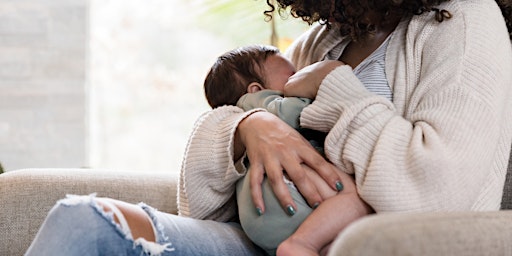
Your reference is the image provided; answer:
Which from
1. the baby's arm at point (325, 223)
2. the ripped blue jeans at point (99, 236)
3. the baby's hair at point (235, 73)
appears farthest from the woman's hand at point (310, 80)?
the ripped blue jeans at point (99, 236)

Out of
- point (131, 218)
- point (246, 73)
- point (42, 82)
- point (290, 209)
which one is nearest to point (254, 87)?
point (246, 73)

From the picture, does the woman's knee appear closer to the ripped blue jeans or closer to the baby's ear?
the ripped blue jeans

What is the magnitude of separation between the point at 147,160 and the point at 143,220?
114 inches

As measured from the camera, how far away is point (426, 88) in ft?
4.70

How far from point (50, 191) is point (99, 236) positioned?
0.56m

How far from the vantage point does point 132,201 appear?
1.82 metres

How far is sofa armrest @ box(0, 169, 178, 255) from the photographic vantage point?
1706 millimetres

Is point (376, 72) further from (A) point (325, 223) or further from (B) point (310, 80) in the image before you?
(A) point (325, 223)

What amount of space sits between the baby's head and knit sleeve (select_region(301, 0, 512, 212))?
8.0 inches

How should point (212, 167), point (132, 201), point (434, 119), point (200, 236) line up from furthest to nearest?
1. point (132, 201)
2. point (212, 167)
3. point (200, 236)
4. point (434, 119)

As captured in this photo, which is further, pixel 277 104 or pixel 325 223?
pixel 277 104

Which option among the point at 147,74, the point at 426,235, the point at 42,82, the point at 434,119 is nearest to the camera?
the point at 426,235

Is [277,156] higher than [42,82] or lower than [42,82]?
higher

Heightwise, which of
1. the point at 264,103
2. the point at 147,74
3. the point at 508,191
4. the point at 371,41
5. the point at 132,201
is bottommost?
the point at 147,74
